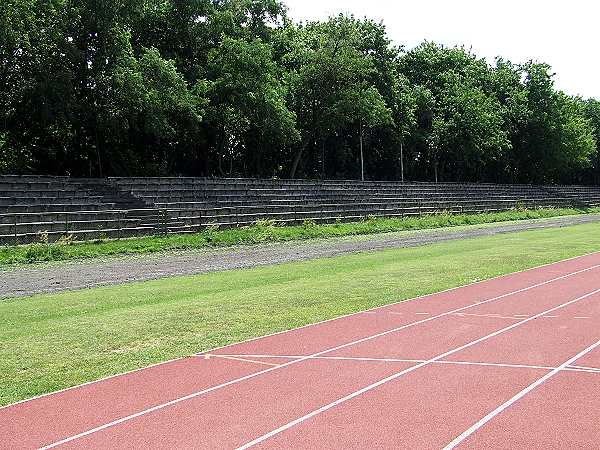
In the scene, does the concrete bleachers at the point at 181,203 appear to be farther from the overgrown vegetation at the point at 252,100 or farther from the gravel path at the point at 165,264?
the overgrown vegetation at the point at 252,100

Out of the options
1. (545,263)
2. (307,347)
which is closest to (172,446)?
(307,347)

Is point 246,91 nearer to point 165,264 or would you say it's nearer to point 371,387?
point 165,264

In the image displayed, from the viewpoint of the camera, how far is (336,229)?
37.5 meters

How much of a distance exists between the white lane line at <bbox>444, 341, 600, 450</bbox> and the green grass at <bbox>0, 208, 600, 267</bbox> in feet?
61.2

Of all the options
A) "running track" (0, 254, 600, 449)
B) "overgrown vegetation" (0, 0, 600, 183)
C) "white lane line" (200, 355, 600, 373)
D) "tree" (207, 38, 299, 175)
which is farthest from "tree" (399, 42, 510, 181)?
"white lane line" (200, 355, 600, 373)

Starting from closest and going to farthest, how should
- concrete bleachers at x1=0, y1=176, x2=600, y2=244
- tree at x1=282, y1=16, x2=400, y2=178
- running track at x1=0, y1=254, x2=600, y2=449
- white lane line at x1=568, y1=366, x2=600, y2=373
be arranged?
running track at x1=0, y1=254, x2=600, y2=449, white lane line at x1=568, y1=366, x2=600, y2=373, concrete bleachers at x1=0, y1=176, x2=600, y2=244, tree at x1=282, y1=16, x2=400, y2=178

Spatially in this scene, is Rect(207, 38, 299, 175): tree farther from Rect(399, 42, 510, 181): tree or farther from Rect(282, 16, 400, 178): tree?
Rect(399, 42, 510, 181): tree

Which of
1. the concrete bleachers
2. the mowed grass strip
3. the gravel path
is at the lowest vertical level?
the gravel path

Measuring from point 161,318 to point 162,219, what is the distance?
19.3m

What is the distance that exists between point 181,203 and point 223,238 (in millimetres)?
4161

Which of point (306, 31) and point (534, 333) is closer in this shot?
point (534, 333)

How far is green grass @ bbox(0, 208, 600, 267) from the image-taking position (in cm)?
2336

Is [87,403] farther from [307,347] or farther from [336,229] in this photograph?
[336,229]

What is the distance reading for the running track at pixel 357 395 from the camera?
5742 millimetres
